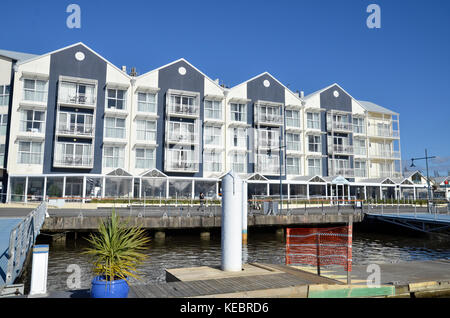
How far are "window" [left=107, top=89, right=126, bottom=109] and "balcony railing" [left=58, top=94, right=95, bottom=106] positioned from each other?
6.10 ft

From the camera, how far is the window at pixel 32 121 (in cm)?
3738

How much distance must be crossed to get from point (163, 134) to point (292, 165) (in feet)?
58.0

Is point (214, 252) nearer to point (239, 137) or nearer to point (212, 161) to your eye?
point (212, 161)

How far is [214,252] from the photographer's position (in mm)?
19094

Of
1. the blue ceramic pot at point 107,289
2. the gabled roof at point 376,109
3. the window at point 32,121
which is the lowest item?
the blue ceramic pot at point 107,289

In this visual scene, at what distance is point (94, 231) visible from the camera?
22.0 m

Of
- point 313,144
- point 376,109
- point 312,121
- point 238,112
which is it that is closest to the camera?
point 238,112

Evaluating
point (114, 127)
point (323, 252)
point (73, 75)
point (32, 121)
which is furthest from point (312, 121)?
point (323, 252)

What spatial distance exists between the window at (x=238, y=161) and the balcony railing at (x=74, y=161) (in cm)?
1637

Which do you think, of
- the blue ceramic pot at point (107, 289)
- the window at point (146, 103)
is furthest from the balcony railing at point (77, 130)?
the blue ceramic pot at point (107, 289)

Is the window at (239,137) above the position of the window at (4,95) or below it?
below

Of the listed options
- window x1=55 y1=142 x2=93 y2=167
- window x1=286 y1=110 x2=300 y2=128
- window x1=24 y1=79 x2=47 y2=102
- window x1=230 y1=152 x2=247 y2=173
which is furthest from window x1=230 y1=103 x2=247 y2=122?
window x1=24 y1=79 x2=47 y2=102

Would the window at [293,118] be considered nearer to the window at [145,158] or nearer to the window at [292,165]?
the window at [292,165]
